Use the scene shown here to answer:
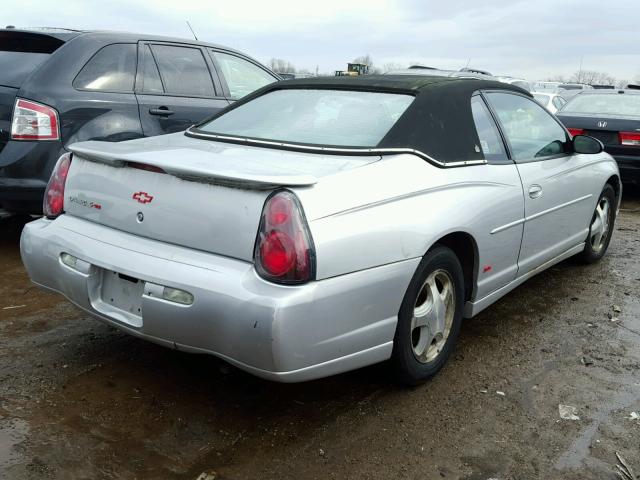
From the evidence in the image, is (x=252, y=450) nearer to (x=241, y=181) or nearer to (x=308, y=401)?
(x=308, y=401)

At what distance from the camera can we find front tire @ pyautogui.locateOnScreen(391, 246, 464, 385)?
110 inches

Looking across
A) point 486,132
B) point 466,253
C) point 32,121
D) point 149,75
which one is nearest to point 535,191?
point 486,132

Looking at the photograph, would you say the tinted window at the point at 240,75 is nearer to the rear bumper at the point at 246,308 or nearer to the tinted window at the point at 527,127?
the tinted window at the point at 527,127

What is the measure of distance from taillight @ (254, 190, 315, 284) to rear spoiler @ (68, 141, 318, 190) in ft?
0.26

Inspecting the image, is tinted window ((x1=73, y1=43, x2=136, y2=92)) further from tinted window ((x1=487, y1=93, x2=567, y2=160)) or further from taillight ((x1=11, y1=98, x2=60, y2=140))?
tinted window ((x1=487, y1=93, x2=567, y2=160))

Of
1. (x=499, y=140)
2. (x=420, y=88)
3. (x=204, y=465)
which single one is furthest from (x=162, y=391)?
(x=499, y=140)

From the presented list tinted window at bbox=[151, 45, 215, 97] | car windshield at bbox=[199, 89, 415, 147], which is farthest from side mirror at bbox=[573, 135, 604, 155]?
tinted window at bbox=[151, 45, 215, 97]

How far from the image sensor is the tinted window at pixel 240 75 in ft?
19.6

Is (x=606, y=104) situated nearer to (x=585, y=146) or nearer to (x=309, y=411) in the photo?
(x=585, y=146)

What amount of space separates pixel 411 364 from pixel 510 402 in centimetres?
51

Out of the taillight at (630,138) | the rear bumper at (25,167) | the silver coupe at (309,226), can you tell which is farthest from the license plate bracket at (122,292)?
the taillight at (630,138)

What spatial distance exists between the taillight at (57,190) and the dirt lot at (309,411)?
2.43 feet

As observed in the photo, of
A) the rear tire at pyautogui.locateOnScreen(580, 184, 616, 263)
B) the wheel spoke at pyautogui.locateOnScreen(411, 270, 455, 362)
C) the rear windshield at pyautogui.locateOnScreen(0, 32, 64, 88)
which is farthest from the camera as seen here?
the rear tire at pyautogui.locateOnScreen(580, 184, 616, 263)

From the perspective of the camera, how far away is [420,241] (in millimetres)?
2740
